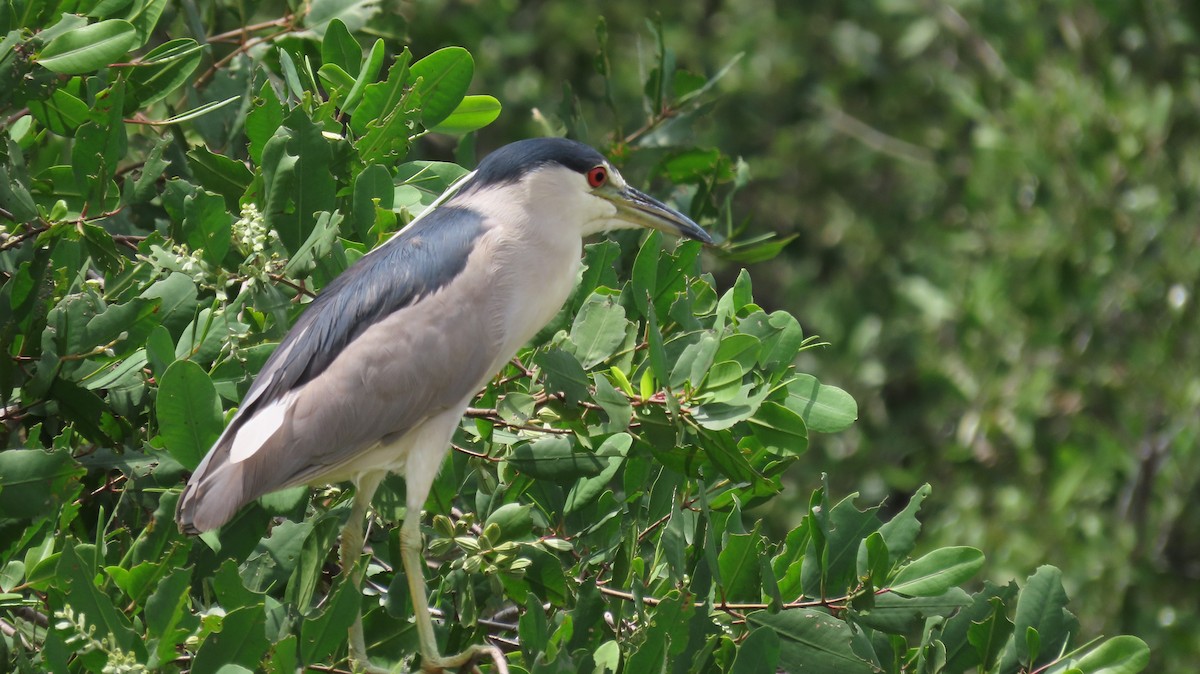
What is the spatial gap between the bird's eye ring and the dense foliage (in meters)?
0.21

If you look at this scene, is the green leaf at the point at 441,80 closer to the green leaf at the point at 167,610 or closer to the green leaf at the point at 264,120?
the green leaf at the point at 264,120

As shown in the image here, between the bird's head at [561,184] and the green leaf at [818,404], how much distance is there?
54 centimetres

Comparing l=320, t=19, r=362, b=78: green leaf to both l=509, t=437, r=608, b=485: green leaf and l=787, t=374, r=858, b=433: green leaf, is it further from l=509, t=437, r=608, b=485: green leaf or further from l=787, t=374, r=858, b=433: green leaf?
l=787, t=374, r=858, b=433: green leaf

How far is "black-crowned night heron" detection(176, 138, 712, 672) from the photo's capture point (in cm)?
258

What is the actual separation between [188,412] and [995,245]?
427cm

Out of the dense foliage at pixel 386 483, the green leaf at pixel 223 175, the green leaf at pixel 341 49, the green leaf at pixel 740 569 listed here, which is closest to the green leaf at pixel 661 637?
the dense foliage at pixel 386 483

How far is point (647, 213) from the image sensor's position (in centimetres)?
302

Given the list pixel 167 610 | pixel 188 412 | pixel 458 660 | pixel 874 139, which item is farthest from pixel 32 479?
pixel 874 139

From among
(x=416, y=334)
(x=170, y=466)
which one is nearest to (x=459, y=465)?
(x=416, y=334)

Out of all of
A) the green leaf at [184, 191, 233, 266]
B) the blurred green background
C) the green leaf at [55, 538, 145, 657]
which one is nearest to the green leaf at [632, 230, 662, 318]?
the green leaf at [184, 191, 233, 266]

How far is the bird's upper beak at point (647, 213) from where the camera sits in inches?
117

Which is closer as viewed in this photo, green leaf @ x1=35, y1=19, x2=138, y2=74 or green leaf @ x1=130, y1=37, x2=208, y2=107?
green leaf @ x1=35, y1=19, x2=138, y2=74

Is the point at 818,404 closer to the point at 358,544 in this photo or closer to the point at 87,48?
the point at 358,544

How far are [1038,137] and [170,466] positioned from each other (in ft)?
14.2
